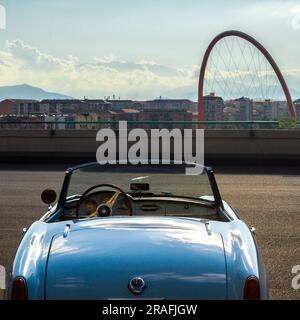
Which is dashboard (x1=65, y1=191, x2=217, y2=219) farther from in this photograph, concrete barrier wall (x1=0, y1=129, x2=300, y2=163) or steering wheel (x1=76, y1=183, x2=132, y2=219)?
concrete barrier wall (x1=0, y1=129, x2=300, y2=163)

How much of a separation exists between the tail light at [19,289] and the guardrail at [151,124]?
761 inches

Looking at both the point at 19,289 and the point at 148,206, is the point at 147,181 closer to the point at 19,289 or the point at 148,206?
the point at 148,206

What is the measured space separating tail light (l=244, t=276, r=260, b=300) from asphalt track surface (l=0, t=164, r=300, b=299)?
7.07 ft

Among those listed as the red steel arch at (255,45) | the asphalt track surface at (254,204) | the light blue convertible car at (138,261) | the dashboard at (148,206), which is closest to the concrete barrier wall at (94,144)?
the asphalt track surface at (254,204)

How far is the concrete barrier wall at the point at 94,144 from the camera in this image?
21.4m

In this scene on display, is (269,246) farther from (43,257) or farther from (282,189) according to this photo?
(282,189)

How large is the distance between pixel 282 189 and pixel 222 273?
10745mm

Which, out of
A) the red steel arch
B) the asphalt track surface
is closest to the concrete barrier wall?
the asphalt track surface

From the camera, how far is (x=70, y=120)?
24781 millimetres

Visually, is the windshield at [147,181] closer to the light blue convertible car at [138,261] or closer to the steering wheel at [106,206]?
the steering wheel at [106,206]

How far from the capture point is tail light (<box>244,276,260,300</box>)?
11.8ft

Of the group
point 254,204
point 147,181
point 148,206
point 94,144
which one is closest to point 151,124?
point 94,144
